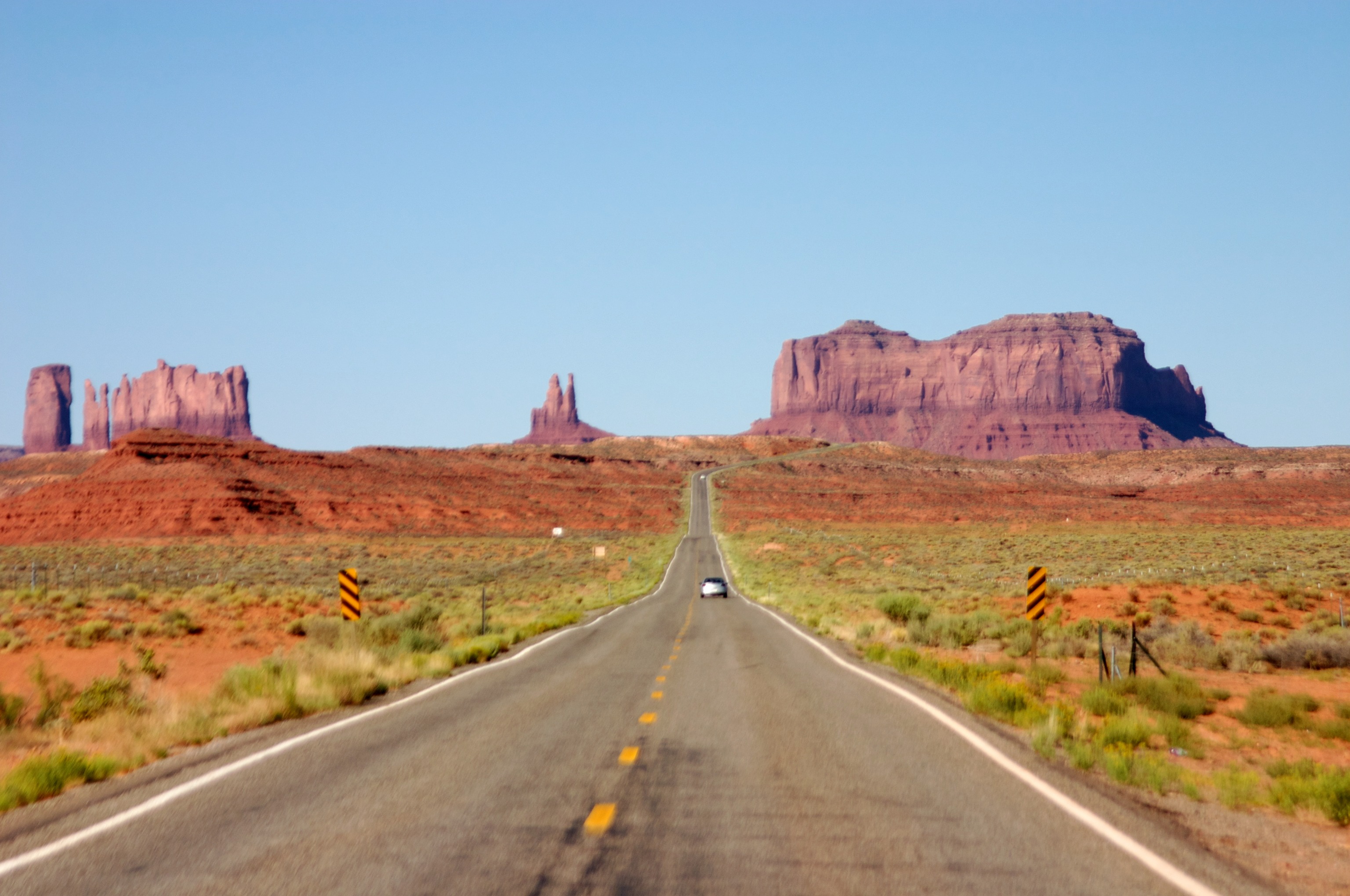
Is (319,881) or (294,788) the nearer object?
(319,881)

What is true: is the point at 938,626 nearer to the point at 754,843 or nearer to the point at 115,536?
the point at 754,843

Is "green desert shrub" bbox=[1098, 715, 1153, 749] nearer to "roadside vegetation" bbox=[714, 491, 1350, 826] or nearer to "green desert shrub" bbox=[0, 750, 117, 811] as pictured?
"roadside vegetation" bbox=[714, 491, 1350, 826]

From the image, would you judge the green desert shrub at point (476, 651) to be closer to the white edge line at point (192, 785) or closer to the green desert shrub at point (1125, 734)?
the white edge line at point (192, 785)

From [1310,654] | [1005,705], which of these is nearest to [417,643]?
[1005,705]

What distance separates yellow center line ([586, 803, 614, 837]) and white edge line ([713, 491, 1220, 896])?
3084 millimetres

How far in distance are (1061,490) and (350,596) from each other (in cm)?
10691

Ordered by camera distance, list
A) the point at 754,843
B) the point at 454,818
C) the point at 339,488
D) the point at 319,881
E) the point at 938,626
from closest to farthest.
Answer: the point at 319,881 < the point at 754,843 < the point at 454,818 < the point at 938,626 < the point at 339,488

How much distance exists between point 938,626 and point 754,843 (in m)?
19.2

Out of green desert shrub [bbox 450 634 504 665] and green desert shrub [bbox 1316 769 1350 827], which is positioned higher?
green desert shrub [bbox 1316 769 1350 827]

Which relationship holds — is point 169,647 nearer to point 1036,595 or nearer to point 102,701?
point 102,701

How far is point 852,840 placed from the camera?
635 centimetres

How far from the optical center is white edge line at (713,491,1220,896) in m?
5.62

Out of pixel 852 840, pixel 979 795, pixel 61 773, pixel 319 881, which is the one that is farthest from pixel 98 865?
pixel 979 795

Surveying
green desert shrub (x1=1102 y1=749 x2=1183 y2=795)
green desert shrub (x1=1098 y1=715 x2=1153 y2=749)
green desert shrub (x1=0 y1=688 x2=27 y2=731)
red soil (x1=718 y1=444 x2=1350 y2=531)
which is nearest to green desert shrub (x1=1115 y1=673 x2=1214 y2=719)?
green desert shrub (x1=1098 y1=715 x2=1153 y2=749)
